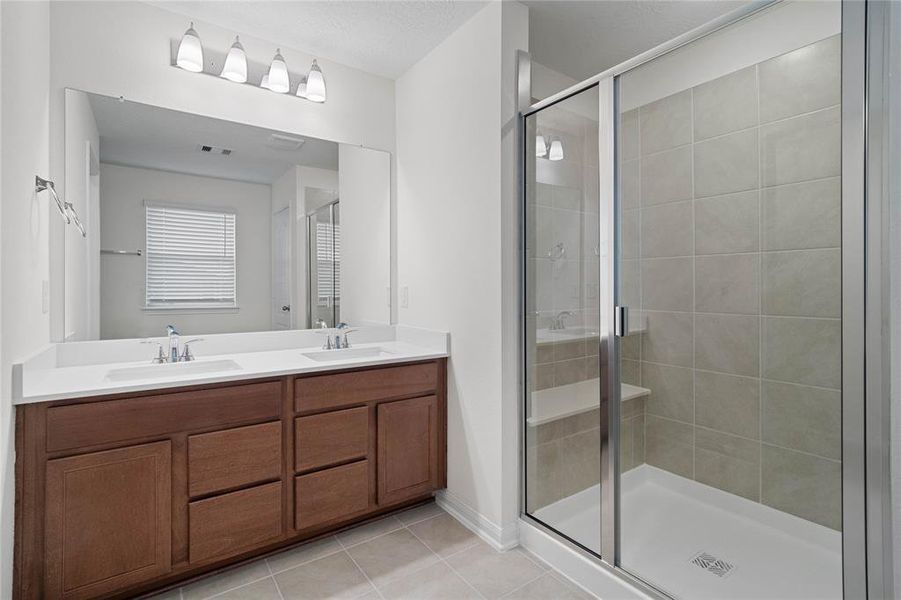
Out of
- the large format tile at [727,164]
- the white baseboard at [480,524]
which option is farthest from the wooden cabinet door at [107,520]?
the large format tile at [727,164]

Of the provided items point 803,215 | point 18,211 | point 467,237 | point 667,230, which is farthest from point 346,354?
point 803,215

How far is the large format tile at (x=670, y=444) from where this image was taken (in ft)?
6.73

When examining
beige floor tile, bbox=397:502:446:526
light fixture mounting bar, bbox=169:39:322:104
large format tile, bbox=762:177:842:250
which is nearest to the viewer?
large format tile, bbox=762:177:842:250

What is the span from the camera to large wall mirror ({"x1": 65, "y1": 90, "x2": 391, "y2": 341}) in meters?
2.04

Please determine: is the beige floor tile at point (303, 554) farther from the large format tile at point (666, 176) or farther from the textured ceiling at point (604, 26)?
the textured ceiling at point (604, 26)

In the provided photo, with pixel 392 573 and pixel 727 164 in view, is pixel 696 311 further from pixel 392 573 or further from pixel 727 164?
pixel 392 573

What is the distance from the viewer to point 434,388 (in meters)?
2.40

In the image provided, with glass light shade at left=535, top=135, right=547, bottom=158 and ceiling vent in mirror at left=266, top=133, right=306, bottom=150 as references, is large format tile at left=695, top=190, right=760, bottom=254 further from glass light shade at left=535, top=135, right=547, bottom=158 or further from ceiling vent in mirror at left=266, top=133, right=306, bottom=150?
ceiling vent in mirror at left=266, top=133, right=306, bottom=150

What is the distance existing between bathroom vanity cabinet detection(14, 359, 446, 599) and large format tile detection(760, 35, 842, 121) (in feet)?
5.93

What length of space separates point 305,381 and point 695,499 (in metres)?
1.84

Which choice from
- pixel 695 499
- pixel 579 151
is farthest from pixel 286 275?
pixel 695 499

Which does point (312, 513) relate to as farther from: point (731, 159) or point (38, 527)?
point (731, 159)

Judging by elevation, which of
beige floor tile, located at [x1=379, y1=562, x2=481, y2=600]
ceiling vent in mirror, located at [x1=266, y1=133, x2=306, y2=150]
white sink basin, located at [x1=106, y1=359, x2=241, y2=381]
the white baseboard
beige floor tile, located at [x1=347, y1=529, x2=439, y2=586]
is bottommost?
Result: beige floor tile, located at [x1=379, y1=562, x2=481, y2=600]

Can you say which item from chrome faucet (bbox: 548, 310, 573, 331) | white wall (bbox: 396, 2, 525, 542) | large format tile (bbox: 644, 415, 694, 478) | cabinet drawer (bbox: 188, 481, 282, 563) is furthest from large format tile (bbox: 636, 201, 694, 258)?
cabinet drawer (bbox: 188, 481, 282, 563)
